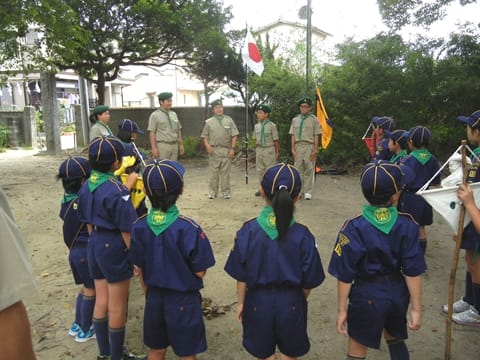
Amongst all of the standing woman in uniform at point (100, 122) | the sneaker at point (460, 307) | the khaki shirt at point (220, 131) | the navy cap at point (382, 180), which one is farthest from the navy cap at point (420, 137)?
the khaki shirt at point (220, 131)

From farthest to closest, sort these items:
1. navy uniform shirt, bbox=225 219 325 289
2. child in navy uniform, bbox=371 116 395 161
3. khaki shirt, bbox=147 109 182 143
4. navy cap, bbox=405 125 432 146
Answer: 1. khaki shirt, bbox=147 109 182 143
2. child in navy uniform, bbox=371 116 395 161
3. navy cap, bbox=405 125 432 146
4. navy uniform shirt, bbox=225 219 325 289

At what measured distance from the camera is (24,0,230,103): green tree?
1162cm

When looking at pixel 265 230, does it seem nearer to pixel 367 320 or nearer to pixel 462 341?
pixel 367 320

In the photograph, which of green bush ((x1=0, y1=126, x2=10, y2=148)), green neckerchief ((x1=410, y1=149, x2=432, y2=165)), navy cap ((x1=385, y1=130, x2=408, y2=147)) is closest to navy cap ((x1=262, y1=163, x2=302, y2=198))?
green neckerchief ((x1=410, y1=149, x2=432, y2=165))

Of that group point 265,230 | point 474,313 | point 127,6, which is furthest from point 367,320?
point 127,6

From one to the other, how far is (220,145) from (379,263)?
569 centimetres

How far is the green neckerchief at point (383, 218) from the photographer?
7.10 feet

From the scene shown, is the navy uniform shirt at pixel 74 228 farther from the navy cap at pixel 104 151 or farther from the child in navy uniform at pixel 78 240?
the navy cap at pixel 104 151

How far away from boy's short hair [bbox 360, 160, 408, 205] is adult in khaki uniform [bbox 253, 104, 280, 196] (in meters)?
5.30

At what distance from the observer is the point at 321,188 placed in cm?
854

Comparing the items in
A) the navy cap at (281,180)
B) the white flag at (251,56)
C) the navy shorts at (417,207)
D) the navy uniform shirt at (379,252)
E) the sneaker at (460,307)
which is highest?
the white flag at (251,56)

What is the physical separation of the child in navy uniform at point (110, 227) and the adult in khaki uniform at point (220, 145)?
193 inches

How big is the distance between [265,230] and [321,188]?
6575mm

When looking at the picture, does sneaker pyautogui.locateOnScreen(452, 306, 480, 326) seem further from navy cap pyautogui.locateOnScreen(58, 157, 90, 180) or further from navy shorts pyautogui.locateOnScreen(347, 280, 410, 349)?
navy cap pyautogui.locateOnScreen(58, 157, 90, 180)
